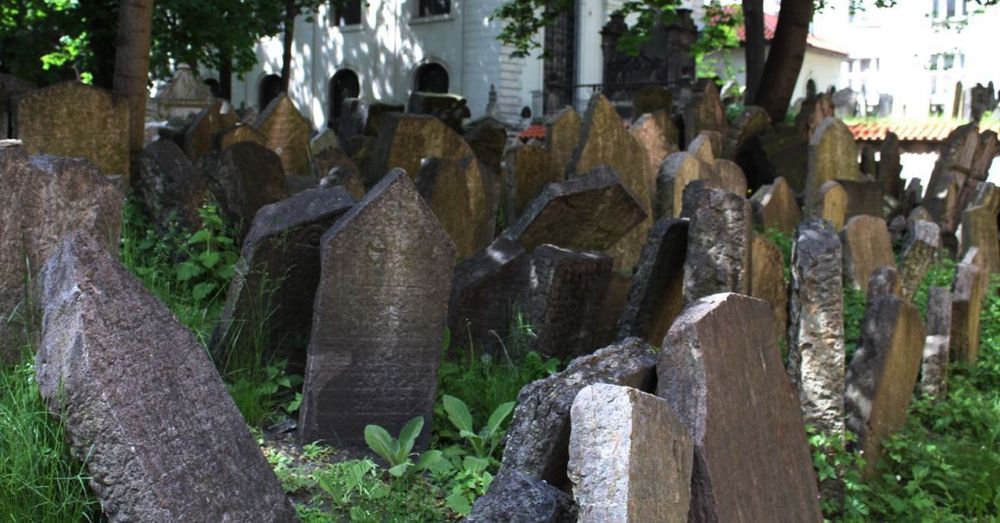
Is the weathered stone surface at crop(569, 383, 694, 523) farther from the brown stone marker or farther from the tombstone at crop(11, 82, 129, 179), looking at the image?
the tombstone at crop(11, 82, 129, 179)

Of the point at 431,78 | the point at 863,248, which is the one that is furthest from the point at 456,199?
the point at 431,78

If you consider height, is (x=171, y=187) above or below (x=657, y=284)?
above

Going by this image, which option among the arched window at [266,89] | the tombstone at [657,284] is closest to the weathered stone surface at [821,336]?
the tombstone at [657,284]

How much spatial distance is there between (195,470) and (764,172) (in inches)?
427

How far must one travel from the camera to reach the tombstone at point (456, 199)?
636cm

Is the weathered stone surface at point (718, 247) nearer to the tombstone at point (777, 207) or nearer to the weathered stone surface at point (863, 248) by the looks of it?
the weathered stone surface at point (863, 248)

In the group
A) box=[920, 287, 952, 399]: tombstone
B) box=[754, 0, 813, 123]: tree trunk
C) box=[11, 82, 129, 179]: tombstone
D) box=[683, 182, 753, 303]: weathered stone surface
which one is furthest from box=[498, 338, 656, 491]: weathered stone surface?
box=[754, 0, 813, 123]: tree trunk

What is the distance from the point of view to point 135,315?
3131mm

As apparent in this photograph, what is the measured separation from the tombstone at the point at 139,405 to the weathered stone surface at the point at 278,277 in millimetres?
1540

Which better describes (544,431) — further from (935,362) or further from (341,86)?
(341,86)

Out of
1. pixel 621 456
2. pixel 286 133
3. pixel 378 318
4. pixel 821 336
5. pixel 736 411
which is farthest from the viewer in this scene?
pixel 286 133

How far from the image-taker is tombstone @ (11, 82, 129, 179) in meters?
6.60

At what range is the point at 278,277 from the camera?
480 centimetres

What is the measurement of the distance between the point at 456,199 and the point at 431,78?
3232cm
